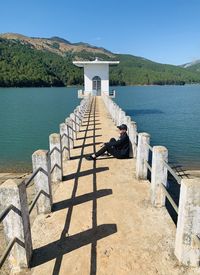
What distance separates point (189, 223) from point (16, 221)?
236 centimetres

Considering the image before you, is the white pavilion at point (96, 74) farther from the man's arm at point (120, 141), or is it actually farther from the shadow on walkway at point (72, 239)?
the shadow on walkway at point (72, 239)

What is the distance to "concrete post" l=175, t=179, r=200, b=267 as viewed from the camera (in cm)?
345

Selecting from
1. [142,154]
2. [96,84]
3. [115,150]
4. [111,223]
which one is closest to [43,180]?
[111,223]

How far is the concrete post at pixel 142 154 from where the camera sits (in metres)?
6.53

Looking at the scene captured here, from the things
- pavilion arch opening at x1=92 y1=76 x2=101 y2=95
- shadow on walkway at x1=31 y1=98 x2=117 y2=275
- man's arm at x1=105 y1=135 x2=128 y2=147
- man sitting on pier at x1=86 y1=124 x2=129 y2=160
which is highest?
pavilion arch opening at x1=92 y1=76 x2=101 y2=95

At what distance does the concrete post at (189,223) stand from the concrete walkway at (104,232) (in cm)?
18

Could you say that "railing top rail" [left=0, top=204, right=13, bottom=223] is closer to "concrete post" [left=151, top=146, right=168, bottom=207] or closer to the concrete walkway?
the concrete walkway

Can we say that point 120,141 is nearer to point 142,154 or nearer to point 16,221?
point 142,154

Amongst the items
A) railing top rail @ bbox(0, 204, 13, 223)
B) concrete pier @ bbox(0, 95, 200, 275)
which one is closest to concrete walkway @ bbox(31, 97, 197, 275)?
concrete pier @ bbox(0, 95, 200, 275)

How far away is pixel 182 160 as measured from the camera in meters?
17.4

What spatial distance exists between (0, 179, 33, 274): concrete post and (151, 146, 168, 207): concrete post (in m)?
2.59

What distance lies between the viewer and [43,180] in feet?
16.7

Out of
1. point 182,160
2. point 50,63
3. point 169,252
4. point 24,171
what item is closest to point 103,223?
point 169,252

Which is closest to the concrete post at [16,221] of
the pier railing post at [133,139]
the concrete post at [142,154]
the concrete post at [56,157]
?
the concrete post at [56,157]
